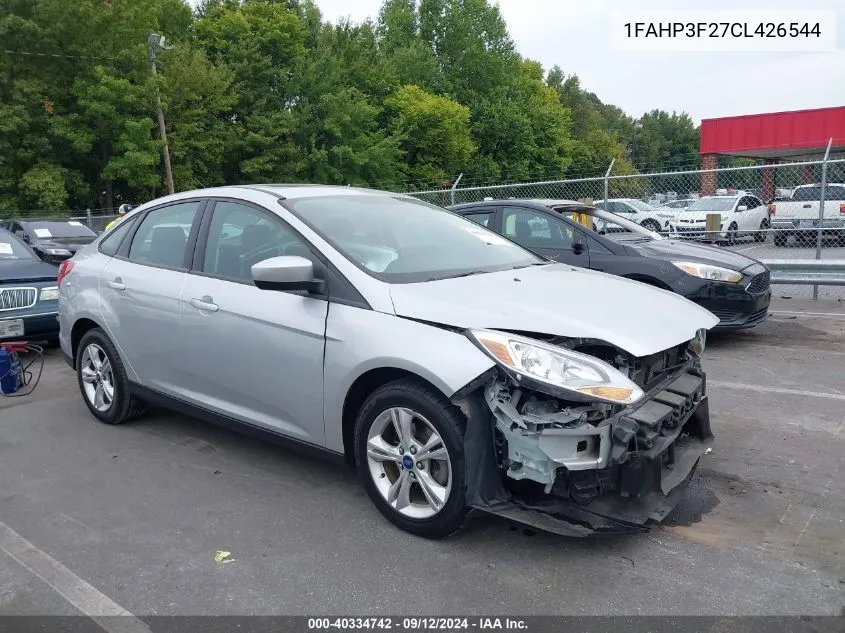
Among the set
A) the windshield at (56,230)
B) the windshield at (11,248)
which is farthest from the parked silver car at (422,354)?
the windshield at (56,230)

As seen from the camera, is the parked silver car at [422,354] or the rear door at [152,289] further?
the rear door at [152,289]

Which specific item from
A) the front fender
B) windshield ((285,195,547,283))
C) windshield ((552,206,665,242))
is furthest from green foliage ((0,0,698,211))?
the front fender

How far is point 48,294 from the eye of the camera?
7.41m

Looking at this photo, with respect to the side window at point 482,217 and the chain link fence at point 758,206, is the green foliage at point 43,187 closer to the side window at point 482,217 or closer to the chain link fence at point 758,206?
the chain link fence at point 758,206

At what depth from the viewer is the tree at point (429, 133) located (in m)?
45.2

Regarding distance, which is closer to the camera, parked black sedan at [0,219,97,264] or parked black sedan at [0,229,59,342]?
parked black sedan at [0,229,59,342]

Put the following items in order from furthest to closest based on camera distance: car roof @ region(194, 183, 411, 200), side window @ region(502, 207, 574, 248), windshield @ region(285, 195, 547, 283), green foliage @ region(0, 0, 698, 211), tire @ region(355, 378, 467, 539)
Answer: green foliage @ region(0, 0, 698, 211) < side window @ region(502, 207, 574, 248) < car roof @ region(194, 183, 411, 200) < windshield @ region(285, 195, 547, 283) < tire @ region(355, 378, 467, 539)

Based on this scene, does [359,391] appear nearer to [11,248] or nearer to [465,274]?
[465,274]

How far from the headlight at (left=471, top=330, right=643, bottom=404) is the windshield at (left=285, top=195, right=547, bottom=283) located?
2.49ft

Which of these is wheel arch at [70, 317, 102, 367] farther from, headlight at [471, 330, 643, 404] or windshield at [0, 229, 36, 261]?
headlight at [471, 330, 643, 404]

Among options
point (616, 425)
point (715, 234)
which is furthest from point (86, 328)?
point (715, 234)

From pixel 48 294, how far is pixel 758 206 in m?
12.4

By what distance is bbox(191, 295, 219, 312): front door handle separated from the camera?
13.3ft

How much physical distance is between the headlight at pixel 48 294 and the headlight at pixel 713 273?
653cm
